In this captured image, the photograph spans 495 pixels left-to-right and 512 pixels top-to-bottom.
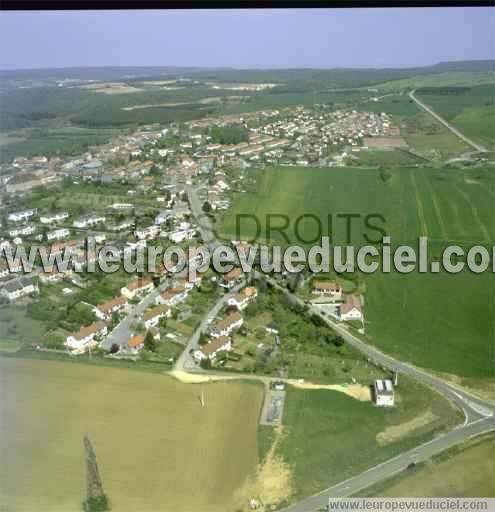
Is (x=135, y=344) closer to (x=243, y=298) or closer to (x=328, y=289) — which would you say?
(x=243, y=298)

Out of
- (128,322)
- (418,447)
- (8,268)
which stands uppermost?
(8,268)

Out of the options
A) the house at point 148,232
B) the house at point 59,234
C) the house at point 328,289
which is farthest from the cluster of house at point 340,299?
the house at point 59,234

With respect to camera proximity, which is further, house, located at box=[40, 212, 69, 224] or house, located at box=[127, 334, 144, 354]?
house, located at box=[40, 212, 69, 224]

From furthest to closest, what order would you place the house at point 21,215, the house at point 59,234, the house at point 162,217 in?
the house at point 162,217, the house at point 59,234, the house at point 21,215

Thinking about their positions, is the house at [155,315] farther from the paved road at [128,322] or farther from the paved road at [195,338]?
the paved road at [195,338]

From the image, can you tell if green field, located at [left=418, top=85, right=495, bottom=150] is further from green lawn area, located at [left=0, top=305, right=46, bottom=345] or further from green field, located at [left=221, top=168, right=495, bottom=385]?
green lawn area, located at [left=0, top=305, right=46, bottom=345]

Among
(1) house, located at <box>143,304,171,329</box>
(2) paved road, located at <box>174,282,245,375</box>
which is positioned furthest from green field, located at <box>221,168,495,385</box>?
(1) house, located at <box>143,304,171,329</box>

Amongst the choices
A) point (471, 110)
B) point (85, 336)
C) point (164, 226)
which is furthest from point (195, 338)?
point (471, 110)
